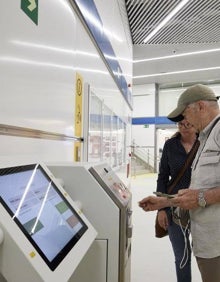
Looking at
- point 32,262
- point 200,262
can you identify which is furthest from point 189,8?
point 32,262

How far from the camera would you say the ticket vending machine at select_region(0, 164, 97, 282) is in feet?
1.94

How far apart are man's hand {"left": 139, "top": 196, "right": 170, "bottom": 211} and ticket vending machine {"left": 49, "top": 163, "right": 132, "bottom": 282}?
0.55 metres

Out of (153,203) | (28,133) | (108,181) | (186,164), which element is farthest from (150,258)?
(28,133)

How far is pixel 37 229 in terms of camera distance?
72 cm

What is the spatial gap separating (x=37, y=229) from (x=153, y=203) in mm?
1098

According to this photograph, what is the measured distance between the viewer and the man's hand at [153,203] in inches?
66.1

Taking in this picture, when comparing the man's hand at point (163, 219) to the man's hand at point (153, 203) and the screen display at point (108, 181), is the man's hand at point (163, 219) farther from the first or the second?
the screen display at point (108, 181)

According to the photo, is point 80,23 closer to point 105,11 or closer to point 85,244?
point 105,11

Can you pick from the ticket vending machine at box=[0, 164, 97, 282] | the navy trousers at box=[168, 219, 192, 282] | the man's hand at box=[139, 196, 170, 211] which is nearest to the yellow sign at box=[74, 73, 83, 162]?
the man's hand at box=[139, 196, 170, 211]

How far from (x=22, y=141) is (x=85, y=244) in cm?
54

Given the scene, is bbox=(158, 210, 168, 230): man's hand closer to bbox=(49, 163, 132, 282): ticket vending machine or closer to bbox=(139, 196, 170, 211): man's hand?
bbox=(139, 196, 170, 211): man's hand

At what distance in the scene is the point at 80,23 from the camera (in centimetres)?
207

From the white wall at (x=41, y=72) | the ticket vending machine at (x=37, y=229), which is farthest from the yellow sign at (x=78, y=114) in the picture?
the ticket vending machine at (x=37, y=229)

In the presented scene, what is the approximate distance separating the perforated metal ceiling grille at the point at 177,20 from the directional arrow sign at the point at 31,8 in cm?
365
